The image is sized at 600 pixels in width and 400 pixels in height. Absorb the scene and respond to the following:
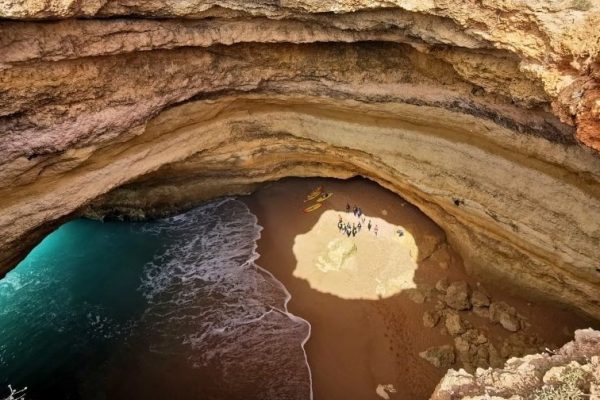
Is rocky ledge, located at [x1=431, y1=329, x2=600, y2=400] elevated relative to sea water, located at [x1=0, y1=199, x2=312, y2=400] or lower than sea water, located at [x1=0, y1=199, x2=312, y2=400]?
elevated

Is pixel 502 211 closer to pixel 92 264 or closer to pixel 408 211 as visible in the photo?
pixel 408 211

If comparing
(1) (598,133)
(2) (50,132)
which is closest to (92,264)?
(2) (50,132)

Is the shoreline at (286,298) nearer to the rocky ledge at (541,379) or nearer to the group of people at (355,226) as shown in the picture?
the group of people at (355,226)

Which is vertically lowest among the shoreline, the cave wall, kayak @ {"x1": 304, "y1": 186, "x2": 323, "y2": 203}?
the shoreline

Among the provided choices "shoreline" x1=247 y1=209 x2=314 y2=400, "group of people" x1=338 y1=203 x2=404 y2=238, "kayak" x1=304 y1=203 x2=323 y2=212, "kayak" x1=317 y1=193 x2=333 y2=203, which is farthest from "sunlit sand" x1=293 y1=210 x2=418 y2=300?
"kayak" x1=317 y1=193 x2=333 y2=203

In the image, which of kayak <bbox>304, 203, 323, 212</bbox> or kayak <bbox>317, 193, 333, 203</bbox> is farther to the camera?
kayak <bbox>317, 193, 333, 203</bbox>

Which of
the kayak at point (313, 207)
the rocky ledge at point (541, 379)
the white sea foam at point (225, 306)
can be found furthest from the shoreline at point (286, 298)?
the rocky ledge at point (541, 379)

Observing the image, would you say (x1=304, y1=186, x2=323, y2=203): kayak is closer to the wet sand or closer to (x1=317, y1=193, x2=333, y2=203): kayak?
(x1=317, y1=193, x2=333, y2=203): kayak
